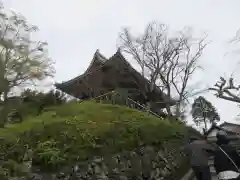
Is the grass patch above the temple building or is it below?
below

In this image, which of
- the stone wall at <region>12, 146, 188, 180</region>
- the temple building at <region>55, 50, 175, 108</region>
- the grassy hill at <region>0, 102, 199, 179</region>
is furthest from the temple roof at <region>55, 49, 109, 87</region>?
the stone wall at <region>12, 146, 188, 180</region>

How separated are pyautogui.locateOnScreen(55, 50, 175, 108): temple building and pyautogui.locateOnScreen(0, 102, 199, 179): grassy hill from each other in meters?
11.2

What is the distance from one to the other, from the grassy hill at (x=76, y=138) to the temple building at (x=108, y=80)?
11.2 m

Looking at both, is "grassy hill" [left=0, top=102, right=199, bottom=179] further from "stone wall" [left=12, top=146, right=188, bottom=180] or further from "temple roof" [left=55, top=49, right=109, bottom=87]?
"temple roof" [left=55, top=49, right=109, bottom=87]

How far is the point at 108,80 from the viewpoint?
25.4 metres

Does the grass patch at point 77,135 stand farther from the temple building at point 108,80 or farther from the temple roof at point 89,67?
the temple roof at point 89,67

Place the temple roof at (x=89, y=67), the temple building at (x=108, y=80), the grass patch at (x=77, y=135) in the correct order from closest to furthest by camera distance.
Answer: the grass patch at (x=77, y=135) < the temple building at (x=108, y=80) < the temple roof at (x=89, y=67)

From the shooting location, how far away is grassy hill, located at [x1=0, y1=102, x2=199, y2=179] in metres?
8.74

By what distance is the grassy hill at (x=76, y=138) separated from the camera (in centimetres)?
874

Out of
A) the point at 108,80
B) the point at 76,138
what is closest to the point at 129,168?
the point at 76,138

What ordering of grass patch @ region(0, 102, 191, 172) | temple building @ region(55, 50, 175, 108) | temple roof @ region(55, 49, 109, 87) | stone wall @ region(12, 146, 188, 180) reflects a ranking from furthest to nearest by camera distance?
temple roof @ region(55, 49, 109, 87), temple building @ region(55, 50, 175, 108), grass patch @ region(0, 102, 191, 172), stone wall @ region(12, 146, 188, 180)

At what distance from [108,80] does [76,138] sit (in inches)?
616

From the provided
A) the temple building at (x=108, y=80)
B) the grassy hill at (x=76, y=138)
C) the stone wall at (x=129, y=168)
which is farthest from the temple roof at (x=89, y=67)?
the stone wall at (x=129, y=168)

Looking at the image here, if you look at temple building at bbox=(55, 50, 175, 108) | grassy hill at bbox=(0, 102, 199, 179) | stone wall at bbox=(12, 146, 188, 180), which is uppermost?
temple building at bbox=(55, 50, 175, 108)
